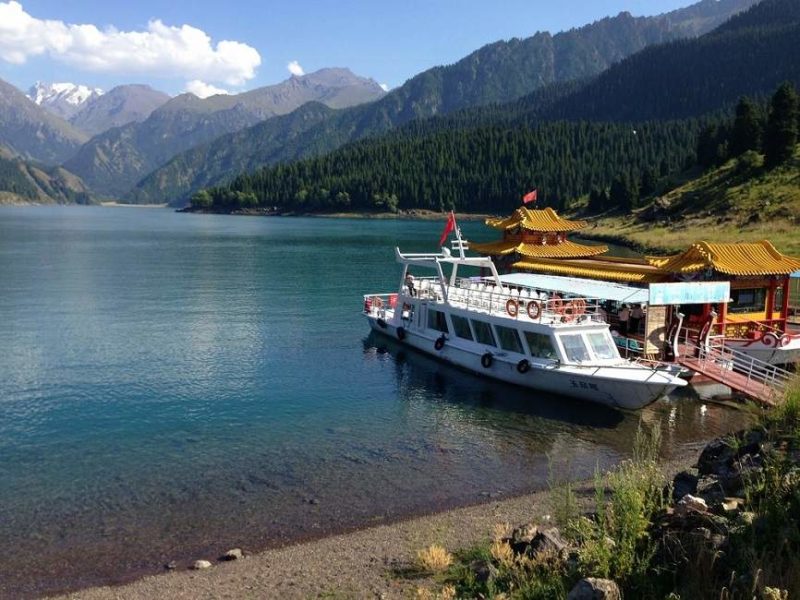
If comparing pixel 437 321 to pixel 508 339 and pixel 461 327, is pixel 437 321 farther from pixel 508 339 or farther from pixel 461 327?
pixel 508 339

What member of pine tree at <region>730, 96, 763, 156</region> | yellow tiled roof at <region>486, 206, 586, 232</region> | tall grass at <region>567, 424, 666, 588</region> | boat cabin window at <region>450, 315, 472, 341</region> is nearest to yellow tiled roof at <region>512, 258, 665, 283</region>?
yellow tiled roof at <region>486, 206, 586, 232</region>

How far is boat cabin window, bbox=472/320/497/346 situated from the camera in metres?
39.0

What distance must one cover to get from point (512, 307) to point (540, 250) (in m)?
25.7

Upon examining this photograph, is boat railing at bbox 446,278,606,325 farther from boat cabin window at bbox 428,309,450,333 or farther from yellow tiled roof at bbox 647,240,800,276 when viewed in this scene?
yellow tiled roof at bbox 647,240,800,276

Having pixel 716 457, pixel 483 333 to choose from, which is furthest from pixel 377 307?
pixel 716 457

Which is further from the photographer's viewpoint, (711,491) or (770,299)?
(770,299)

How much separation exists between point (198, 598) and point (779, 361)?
33906mm

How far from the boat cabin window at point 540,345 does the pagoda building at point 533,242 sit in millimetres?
25440

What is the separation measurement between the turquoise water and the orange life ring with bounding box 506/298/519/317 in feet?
13.8

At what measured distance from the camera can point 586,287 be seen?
143ft

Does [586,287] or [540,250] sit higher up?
[540,250]

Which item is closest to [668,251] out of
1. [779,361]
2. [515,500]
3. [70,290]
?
[779,361]

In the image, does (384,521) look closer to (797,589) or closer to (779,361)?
(797,589)

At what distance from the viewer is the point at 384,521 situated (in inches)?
850
